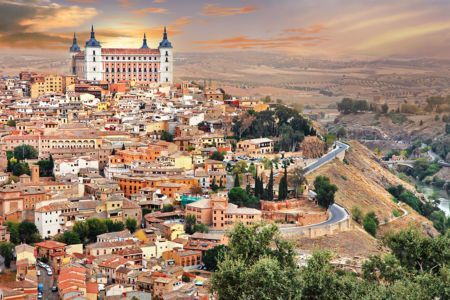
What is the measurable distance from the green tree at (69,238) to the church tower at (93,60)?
1330cm

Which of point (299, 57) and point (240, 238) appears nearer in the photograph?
point (240, 238)

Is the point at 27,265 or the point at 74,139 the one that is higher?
the point at 74,139

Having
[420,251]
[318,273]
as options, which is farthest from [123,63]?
[318,273]

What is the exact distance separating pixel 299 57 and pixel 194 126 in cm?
1028

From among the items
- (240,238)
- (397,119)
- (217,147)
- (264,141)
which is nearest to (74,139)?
(217,147)

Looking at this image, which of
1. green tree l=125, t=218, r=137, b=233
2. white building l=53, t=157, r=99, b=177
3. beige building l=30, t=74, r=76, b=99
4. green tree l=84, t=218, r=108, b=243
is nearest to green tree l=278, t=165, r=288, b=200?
green tree l=125, t=218, r=137, b=233

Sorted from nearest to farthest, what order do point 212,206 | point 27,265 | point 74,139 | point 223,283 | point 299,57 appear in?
1. point 223,283
2. point 27,265
3. point 212,206
4. point 74,139
5. point 299,57

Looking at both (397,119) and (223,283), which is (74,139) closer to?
(223,283)

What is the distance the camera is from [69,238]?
10.5 metres

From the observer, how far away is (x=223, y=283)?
6.24 m

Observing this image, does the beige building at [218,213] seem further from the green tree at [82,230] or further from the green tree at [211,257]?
the green tree at [82,230]

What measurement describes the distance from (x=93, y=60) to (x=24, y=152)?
10197 mm

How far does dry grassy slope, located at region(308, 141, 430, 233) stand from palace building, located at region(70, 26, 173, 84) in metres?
7.10

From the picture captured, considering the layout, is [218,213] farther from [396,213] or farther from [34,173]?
[396,213]
